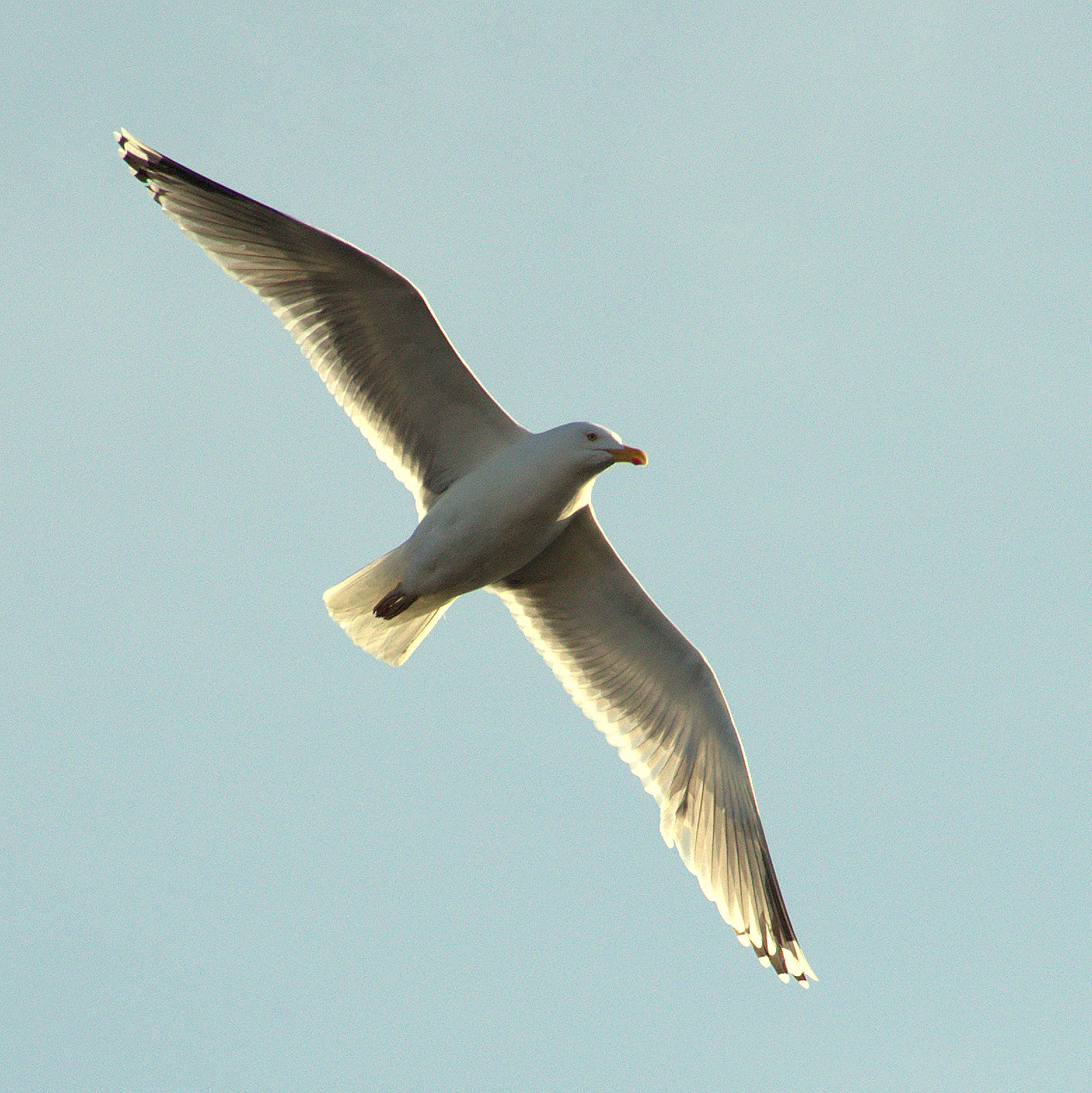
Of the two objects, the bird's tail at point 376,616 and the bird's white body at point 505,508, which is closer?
the bird's white body at point 505,508

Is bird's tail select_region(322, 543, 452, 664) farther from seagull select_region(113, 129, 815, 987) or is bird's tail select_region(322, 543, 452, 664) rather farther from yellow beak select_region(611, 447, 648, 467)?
yellow beak select_region(611, 447, 648, 467)

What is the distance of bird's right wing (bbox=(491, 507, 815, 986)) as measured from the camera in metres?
8.24

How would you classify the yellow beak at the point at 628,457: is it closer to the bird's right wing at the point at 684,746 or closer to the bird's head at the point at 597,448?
the bird's head at the point at 597,448

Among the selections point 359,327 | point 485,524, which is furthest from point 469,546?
point 359,327

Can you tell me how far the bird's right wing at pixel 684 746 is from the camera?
324 inches

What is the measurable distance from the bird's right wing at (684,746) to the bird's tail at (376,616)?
0.64m

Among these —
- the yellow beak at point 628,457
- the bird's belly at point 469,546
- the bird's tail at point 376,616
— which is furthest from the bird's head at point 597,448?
the bird's tail at point 376,616

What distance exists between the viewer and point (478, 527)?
7.53 metres

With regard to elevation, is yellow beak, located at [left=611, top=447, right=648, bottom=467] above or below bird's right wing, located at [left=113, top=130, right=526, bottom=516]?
below

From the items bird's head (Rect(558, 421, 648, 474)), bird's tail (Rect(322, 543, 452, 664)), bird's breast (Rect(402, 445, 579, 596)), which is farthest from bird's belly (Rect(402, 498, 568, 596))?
bird's head (Rect(558, 421, 648, 474))

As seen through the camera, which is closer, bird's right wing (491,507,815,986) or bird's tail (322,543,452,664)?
bird's tail (322,543,452,664)

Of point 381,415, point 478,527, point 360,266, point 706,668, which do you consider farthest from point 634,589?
point 360,266

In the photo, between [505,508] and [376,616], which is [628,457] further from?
[376,616]

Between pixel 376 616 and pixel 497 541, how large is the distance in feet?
2.81
